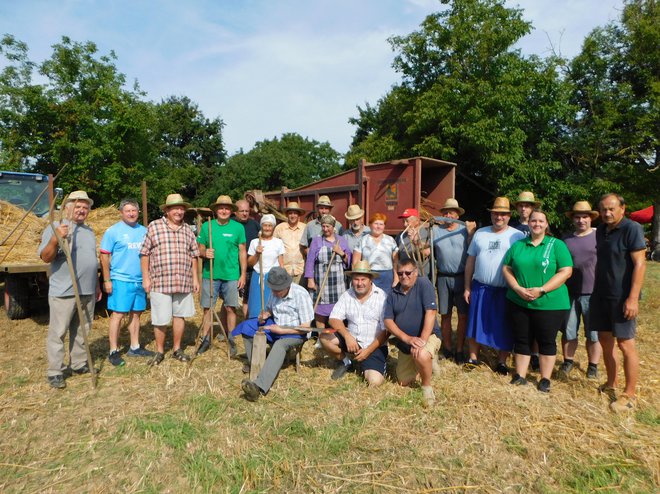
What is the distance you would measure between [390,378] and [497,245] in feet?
5.56

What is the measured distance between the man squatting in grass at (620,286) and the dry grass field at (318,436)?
0.42 m

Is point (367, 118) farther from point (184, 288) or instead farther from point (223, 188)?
point (184, 288)

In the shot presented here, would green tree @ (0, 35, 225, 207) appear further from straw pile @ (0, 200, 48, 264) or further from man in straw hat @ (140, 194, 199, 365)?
man in straw hat @ (140, 194, 199, 365)

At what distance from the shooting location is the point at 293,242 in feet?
18.9

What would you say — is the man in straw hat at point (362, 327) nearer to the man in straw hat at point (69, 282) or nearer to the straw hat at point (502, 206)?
the straw hat at point (502, 206)

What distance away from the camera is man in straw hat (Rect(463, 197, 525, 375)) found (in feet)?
14.3

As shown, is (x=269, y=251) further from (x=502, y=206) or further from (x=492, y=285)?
(x=502, y=206)

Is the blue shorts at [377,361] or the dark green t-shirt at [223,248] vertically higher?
→ the dark green t-shirt at [223,248]

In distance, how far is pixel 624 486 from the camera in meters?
2.69

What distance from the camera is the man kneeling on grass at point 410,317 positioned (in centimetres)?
392

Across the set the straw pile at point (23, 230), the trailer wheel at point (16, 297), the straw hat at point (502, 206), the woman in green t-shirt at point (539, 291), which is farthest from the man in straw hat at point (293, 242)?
the trailer wheel at point (16, 297)

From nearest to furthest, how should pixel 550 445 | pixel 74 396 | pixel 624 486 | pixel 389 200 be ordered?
pixel 624 486
pixel 550 445
pixel 74 396
pixel 389 200

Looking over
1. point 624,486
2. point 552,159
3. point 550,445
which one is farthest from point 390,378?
point 552,159

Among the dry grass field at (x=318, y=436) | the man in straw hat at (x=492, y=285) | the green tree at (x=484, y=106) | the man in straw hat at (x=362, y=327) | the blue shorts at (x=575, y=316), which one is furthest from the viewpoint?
the green tree at (x=484, y=106)
